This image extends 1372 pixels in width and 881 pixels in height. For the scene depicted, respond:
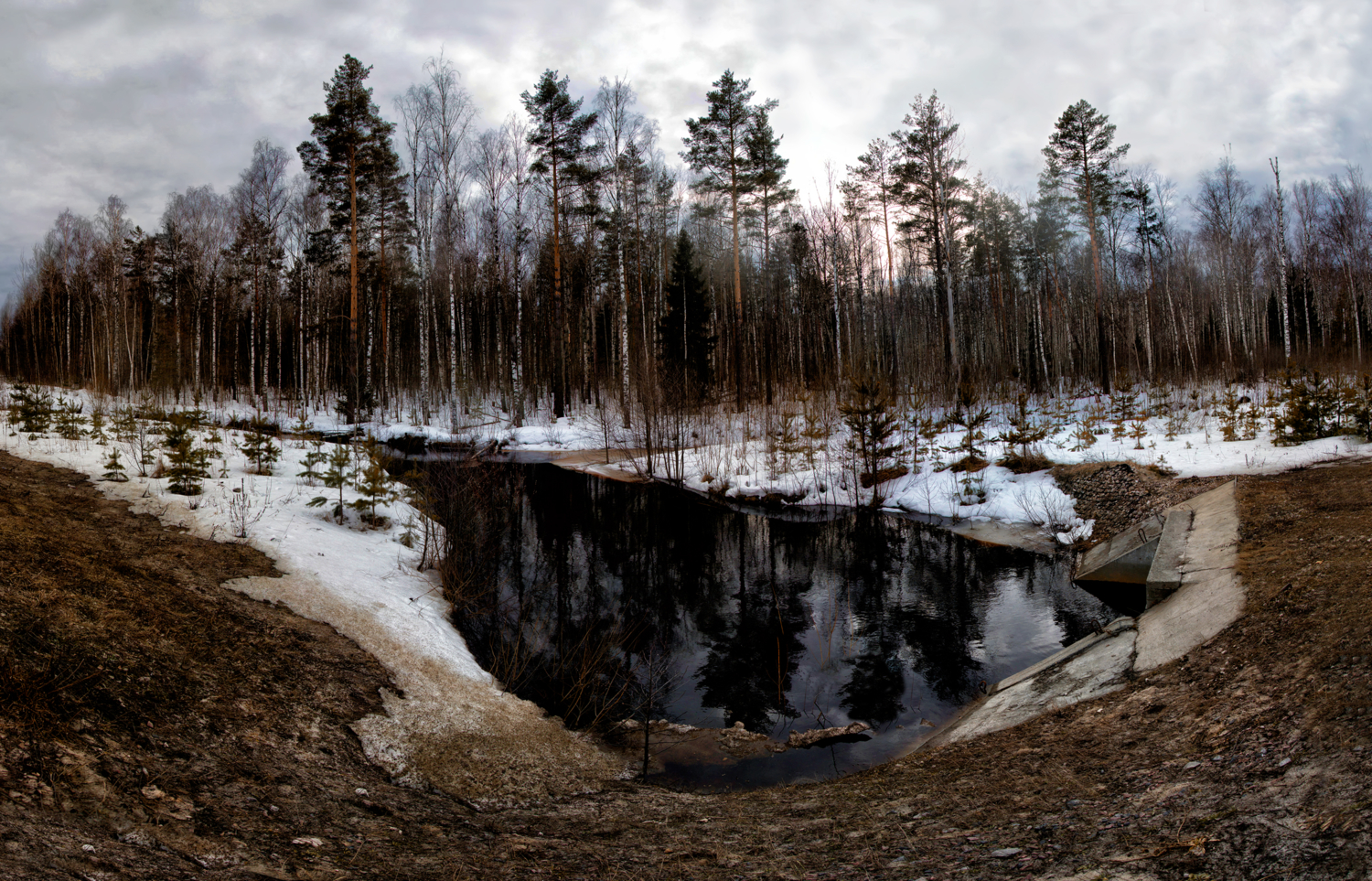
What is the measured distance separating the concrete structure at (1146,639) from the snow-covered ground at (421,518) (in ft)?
11.0

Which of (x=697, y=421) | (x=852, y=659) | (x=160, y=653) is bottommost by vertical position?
(x=852, y=659)

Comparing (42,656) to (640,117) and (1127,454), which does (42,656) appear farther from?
(640,117)

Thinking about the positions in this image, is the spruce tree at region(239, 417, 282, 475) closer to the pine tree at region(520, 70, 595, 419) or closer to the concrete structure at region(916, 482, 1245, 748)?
the concrete structure at region(916, 482, 1245, 748)

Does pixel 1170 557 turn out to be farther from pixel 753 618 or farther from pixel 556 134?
pixel 556 134

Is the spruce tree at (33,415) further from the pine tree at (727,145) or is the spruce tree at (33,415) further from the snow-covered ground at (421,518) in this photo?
the pine tree at (727,145)

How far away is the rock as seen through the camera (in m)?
5.54

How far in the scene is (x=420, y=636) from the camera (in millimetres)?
6152

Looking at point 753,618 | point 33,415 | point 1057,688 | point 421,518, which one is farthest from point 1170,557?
point 33,415

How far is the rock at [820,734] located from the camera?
5543mm

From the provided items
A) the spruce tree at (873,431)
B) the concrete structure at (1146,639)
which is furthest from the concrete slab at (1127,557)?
the spruce tree at (873,431)

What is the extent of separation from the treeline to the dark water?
638 centimetres

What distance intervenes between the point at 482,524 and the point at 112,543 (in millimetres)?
4477

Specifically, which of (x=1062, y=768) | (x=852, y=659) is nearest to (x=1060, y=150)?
(x=852, y=659)

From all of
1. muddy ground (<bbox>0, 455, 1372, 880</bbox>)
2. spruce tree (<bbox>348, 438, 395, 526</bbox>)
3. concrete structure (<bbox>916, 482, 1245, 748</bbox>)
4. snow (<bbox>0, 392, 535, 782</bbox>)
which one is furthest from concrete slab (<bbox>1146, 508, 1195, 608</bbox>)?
spruce tree (<bbox>348, 438, 395, 526</bbox>)
